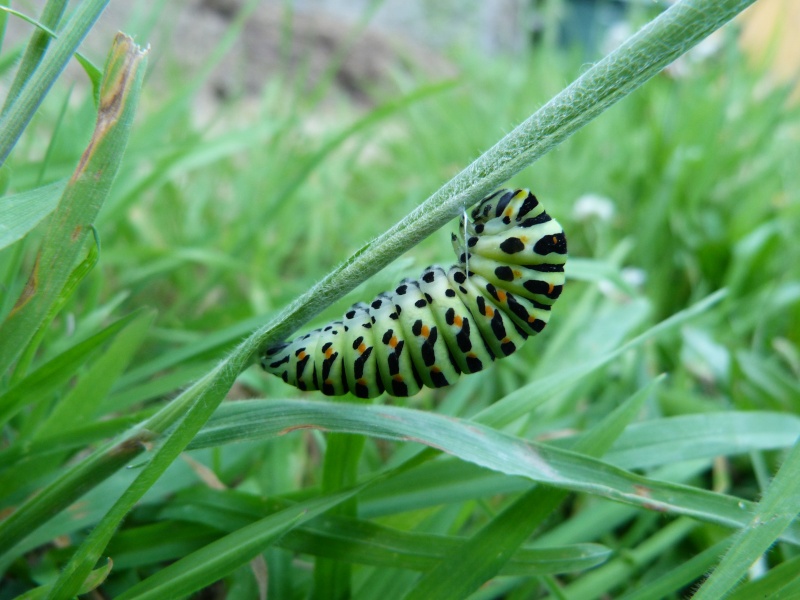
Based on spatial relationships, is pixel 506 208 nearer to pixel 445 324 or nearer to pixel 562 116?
pixel 445 324

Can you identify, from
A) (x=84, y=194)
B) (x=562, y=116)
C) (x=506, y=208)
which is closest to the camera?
(x=562, y=116)

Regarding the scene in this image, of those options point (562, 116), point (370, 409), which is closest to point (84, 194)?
point (370, 409)

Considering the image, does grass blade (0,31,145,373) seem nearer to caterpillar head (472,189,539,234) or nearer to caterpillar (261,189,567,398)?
caterpillar (261,189,567,398)

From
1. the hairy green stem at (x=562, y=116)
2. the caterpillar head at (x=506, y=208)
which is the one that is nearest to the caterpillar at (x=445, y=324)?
the caterpillar head at (x=506, y=208)

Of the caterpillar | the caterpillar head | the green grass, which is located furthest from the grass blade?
the caterpillar head

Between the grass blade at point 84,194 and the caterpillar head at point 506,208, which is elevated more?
the grass blade at point 84,194

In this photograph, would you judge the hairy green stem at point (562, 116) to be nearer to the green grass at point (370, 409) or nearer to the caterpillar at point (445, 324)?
the green grass at point (370, 409)
